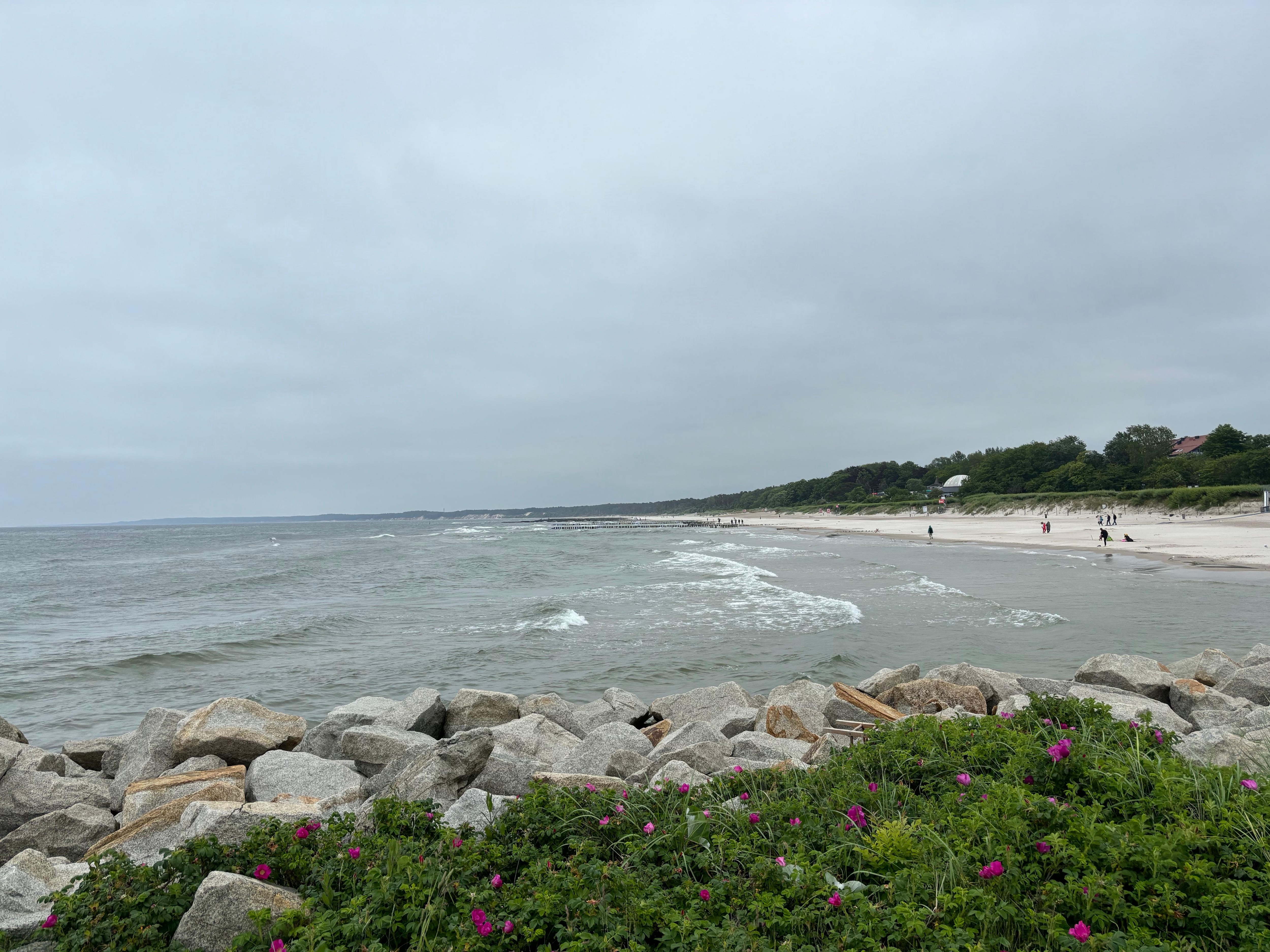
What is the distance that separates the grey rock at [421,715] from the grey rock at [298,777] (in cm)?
182

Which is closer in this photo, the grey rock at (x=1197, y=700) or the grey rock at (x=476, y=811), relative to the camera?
the grey rock at (x=476, y=811)

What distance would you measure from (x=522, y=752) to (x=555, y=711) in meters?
1.97

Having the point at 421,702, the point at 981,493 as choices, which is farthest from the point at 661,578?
the point at 981,493

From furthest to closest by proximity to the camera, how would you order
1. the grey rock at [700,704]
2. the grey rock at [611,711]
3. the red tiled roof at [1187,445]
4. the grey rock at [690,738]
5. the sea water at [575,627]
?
the red tiled roof at [1187,445] < the sea water at [575,627] < the grey rock at [700,704] < the grey rock at [611,711] < the grey rock at [690,738]

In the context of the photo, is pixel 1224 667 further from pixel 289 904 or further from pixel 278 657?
pixel 278 657

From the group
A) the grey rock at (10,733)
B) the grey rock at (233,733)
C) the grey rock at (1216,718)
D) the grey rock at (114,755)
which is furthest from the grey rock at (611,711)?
the grey rock at (10,733)

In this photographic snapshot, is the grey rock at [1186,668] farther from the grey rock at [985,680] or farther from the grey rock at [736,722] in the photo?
the grey rock at [736,722]

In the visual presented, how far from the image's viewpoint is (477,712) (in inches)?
382

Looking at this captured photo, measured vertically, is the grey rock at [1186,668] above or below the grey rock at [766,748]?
below

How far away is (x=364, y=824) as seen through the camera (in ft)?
14.3

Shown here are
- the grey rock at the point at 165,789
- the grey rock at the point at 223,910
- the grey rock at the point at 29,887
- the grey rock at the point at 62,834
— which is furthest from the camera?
the grey rock at the point at 165,789

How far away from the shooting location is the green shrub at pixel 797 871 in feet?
9.38

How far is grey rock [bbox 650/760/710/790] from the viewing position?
15.8ft

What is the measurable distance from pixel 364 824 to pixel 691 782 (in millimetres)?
2282
